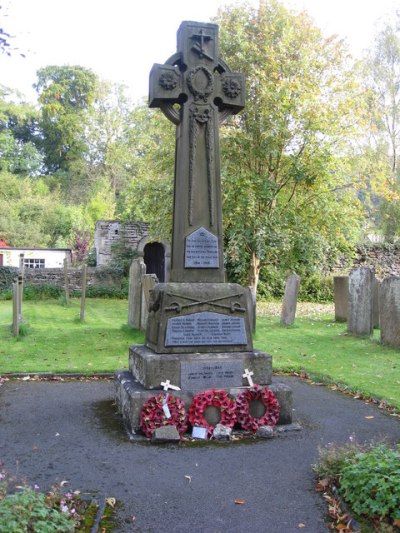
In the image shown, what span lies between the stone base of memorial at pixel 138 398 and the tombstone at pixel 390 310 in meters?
5.43

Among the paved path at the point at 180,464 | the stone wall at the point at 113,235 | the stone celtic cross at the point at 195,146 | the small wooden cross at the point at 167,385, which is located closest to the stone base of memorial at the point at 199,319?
the stone celtic cross at the point at 195,146

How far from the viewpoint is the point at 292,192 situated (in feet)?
59.0

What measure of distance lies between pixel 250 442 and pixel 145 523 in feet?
6.38

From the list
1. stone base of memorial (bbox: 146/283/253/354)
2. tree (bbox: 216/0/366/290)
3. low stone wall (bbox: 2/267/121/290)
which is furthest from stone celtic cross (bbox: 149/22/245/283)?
low stone wall (bbox: 2/267/121/290)

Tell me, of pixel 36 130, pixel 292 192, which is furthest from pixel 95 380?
pixel 36 130

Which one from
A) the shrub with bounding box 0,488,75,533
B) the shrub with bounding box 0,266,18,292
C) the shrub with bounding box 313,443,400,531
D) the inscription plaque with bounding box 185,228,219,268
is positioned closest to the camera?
the shrub with bounding box 0,488,75,533

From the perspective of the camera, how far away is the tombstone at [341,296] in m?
14.8

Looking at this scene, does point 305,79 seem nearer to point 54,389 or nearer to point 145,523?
point 54,389

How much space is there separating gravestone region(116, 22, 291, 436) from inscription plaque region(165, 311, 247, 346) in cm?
1

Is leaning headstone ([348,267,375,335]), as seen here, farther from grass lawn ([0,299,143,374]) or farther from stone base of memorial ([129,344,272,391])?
stone base of memorial ([129,344,272,391])

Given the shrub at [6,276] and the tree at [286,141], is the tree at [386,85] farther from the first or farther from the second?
the shrub at [6,276]

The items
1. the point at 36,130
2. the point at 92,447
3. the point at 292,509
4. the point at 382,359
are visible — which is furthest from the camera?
the point at 36,130

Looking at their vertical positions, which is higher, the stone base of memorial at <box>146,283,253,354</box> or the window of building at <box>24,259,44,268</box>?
the window of building at <box>24,259,44,268</box>

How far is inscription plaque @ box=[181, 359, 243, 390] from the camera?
5.62m
